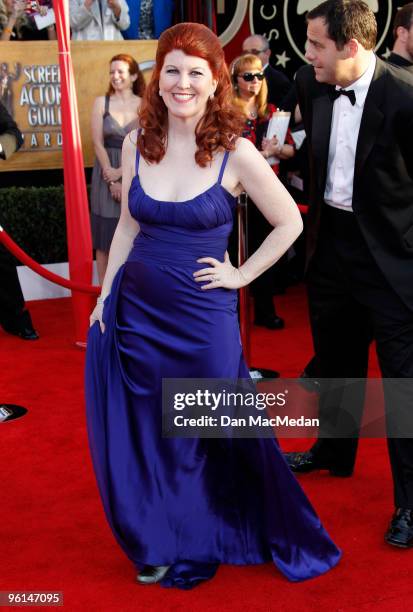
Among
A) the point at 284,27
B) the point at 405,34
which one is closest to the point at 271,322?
the point at 405,34

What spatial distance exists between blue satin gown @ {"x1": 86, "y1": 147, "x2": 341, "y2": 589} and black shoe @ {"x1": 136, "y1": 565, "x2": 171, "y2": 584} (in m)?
0.03

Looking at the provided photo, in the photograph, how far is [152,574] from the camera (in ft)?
10.1

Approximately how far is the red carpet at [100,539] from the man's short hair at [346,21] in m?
1.74

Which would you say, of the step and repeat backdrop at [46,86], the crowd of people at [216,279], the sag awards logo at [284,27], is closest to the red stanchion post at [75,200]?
the step and repeat backdrop at [46,86]

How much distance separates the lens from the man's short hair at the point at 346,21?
126 inches

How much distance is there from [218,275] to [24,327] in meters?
3.34

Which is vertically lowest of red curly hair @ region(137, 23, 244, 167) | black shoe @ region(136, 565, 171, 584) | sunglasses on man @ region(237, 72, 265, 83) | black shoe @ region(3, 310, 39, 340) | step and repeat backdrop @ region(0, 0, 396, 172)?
black shoe @ region(3, 310, 39, 340)

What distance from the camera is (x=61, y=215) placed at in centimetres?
728

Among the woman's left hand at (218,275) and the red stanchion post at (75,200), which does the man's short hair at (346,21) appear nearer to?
the woman's left hand at (218,275)

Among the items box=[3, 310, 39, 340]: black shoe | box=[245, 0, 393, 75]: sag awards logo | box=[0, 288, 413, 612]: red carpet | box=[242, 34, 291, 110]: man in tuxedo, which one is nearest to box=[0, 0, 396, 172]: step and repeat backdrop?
box=[242, 34, 291, 110]: man in tuxedo

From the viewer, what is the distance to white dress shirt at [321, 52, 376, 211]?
3.33m

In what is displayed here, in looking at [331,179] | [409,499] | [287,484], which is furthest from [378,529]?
[331,179]

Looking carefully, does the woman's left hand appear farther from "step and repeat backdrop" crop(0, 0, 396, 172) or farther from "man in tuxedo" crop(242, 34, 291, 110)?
"step and repeat backdrop" crop(0, 0, 396, 172)

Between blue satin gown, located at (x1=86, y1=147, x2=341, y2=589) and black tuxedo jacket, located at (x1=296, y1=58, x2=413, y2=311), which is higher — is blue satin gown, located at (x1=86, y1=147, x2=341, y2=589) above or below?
below
